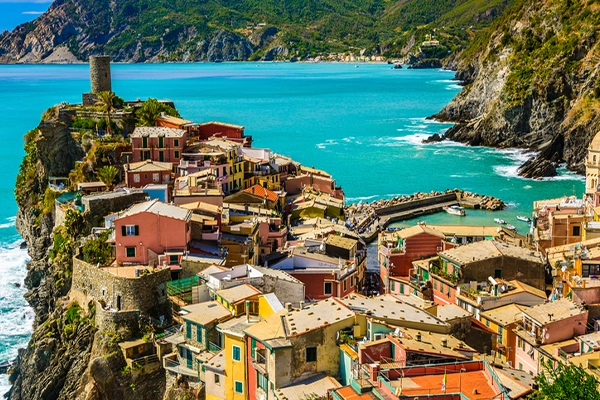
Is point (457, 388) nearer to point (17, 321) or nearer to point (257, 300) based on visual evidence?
point (257, 300)

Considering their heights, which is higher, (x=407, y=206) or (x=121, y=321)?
(x=121, y=321)

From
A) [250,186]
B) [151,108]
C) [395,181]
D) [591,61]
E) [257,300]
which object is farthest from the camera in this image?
[591,61]

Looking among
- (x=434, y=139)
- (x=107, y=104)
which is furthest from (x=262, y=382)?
(x=434, y=139)

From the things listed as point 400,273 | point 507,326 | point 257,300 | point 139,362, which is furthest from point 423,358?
point 400,273

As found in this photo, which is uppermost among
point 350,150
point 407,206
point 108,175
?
point 108,175

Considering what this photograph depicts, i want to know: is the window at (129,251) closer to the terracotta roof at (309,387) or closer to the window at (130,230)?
the window at (130,230)

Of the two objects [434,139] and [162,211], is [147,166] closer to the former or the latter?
[162,211]

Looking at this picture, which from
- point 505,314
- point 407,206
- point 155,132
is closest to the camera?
point 505,314
